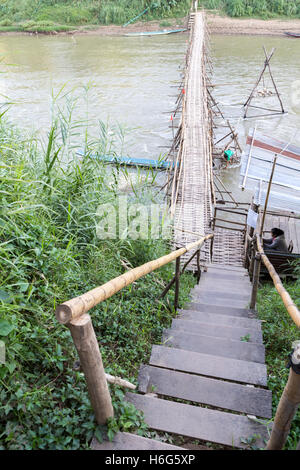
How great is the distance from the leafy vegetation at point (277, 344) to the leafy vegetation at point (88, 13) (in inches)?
1259

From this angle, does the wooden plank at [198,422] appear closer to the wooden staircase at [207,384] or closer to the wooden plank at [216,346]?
the wooden staircase at [207,384]

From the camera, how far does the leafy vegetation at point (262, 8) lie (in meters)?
27.5

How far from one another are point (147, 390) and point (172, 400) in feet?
0.62

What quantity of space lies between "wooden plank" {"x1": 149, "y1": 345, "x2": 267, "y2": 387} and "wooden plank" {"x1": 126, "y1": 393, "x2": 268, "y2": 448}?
15.5 inches

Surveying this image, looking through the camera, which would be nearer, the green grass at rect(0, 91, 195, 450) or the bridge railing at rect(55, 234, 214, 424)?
the bridge railing at rect(55, 234, 214, 424)

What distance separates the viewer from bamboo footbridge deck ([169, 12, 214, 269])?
20.4 ft

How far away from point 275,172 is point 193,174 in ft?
5.54

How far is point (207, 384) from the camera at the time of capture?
2465 mm

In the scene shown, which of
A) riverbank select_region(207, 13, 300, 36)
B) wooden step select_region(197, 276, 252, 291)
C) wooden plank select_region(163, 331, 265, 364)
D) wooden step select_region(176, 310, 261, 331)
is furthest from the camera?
riverbank select_region(207, 13, 300, 36)

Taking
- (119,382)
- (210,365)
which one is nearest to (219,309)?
(210,365)

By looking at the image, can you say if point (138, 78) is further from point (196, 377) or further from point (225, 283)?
point (196, 377)

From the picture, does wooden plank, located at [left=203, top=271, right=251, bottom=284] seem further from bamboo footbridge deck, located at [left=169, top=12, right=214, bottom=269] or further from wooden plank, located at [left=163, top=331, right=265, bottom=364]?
wooden plank, located at [left=163, top=331, right=265, bottom=364]

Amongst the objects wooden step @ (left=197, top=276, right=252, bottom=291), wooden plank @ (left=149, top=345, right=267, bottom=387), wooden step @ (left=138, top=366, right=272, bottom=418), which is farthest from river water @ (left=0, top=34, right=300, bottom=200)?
wooden step @ (left=138, top=366, right=272, bottom=418)
